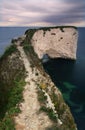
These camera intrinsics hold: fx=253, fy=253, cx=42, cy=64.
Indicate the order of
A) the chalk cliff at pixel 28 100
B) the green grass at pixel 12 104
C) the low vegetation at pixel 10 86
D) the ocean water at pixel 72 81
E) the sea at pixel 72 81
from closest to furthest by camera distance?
the green grass at pixel 12 104 < the chalk cliff at pixel 28 100 < the low vegetation at pixel 10 86 < the sea at pixel 72 81 < the ocean water at pixel 72 81

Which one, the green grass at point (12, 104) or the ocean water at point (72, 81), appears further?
the ocean water at point (72, 81)

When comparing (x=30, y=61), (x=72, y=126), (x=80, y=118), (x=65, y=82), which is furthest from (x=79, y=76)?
(x=72, y=126)

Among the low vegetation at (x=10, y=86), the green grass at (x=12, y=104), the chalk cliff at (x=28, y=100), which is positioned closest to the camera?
the green grass at (x=12, y=104)

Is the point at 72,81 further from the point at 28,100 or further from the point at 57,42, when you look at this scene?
the point at 28,100

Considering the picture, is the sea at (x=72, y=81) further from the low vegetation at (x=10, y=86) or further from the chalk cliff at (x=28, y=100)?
the low vegetation at (x=10, y=86)

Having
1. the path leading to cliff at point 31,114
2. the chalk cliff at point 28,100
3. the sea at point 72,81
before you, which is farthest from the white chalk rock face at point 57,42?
the path leading to cliff at point 31,114

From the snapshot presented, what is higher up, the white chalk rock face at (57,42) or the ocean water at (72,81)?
the white chalk rock face at (57,42)

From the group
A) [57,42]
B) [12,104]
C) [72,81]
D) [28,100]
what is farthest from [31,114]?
[57,42]
